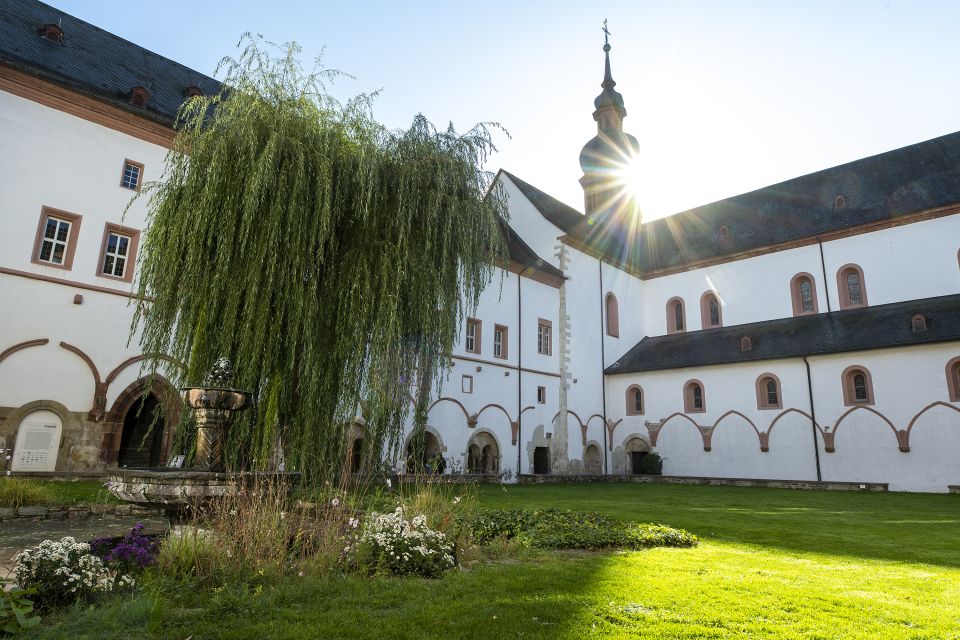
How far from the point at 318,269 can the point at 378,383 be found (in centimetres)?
188

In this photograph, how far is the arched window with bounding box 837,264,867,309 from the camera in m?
23.0

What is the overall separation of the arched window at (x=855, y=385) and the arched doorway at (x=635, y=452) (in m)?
7.57

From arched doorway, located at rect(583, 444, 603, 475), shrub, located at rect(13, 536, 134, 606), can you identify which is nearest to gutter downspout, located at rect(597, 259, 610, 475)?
arched doorway, located at rect(583, 444, 603, 475)

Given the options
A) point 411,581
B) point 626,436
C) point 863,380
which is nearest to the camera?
point 411,581

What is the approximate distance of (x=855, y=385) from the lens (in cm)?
2036

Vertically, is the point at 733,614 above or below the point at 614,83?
below

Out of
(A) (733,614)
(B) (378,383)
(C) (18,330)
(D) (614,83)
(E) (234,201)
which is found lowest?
(A) (733,614)

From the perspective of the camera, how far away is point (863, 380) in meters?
20.2

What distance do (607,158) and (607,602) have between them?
101 feet

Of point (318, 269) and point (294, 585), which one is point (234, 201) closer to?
point (318, 269)

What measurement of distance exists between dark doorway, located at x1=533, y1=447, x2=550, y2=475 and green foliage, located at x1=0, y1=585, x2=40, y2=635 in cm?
1976

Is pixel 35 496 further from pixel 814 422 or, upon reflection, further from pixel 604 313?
pixel 604 313

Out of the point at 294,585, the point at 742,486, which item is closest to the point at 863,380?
the point at 742,486

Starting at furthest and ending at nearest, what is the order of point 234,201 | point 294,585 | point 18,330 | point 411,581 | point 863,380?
point 863,380, point 18,330, point 234,201, point 411,581, point 294,585
